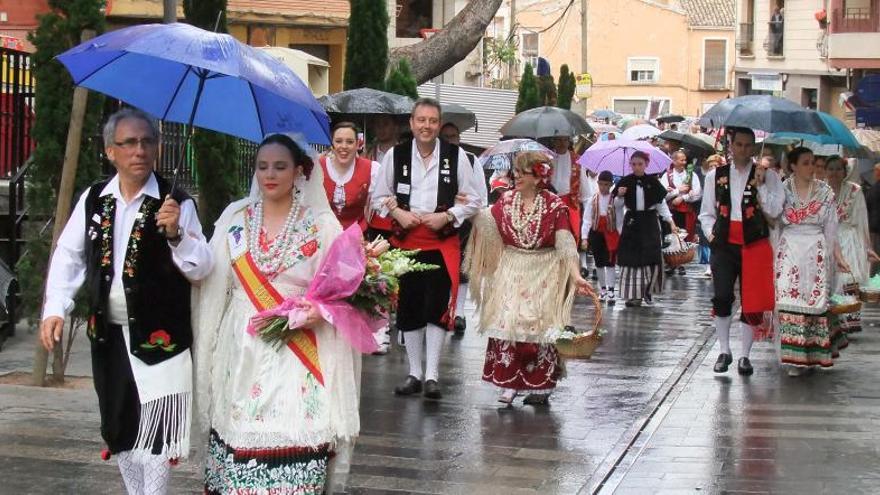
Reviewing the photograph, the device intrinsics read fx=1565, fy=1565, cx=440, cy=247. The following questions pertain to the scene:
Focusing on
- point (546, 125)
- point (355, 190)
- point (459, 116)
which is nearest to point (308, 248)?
point (355, 190)

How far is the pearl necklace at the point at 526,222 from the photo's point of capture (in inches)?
404

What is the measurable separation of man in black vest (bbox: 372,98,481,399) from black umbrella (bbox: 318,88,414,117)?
293 centimetres

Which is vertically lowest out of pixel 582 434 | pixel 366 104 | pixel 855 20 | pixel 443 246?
pixel 582 434

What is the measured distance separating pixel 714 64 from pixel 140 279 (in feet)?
223

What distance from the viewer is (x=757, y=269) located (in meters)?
12.0

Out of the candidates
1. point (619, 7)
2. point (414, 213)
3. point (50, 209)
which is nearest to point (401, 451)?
point (414, 213)

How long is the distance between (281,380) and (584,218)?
13.8 meters

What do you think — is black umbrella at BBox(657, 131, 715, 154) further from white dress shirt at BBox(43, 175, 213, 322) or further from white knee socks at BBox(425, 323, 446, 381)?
white dress shirt at BBox(43, 175, 213, 322)

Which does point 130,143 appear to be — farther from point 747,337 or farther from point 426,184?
point 747,337

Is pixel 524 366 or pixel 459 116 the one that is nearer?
pixel 524 366

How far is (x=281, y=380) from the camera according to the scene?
6.10 m

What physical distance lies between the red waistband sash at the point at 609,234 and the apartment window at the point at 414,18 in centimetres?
1853

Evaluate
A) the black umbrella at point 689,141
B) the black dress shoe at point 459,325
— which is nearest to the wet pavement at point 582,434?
the black dress shoe at point 459,325

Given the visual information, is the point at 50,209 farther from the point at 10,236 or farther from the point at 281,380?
the point at 281,380
